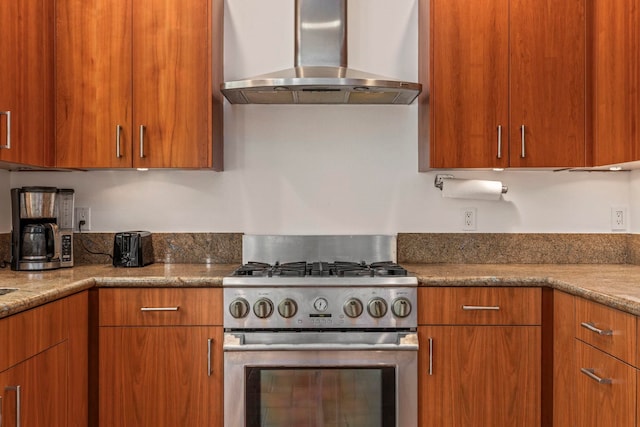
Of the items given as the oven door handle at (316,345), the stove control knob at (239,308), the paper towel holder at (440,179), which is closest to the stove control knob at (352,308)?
the oven door handle at (316,345)

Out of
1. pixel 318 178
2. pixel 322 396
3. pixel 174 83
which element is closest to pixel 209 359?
pixel 322 396

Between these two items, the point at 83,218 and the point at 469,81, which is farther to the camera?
the point at 83,218

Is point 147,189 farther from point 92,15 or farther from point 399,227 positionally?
point 399,227

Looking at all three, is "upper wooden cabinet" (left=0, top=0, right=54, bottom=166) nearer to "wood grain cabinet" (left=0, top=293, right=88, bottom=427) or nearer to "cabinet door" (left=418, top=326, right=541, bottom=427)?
"wood grain cabinet" (left=0, top=293, right=88, bottom=427)

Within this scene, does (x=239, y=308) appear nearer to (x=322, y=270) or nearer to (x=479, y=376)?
(x=322, y=270)

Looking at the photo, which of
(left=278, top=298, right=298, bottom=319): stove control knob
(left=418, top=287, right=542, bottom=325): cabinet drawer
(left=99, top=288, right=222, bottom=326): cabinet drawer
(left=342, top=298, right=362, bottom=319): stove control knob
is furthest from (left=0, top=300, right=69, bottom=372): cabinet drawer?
(left=418, top=287, right=542, bottom=325): cabinet drawer

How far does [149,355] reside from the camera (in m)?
2.17

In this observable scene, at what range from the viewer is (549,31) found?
2439 mm

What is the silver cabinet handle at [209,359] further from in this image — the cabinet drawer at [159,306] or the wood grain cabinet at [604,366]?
the wood grain cabinet at [604,366]

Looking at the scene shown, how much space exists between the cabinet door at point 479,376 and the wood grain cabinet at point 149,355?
0.86m

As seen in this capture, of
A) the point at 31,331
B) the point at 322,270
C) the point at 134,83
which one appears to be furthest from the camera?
the point at 134,83

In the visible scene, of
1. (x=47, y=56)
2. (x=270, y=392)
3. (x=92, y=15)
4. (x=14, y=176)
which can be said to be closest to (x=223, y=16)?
(x=92, y=15)

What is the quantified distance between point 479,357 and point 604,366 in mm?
518

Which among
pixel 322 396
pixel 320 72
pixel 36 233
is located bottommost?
pixel 322 396
